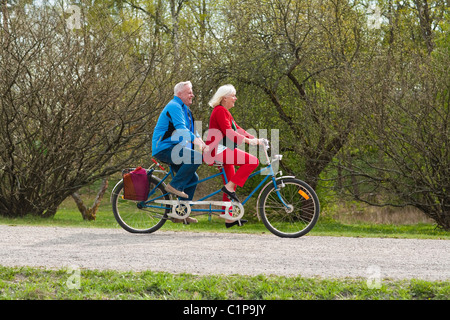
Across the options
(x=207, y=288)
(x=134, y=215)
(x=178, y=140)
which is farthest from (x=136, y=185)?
(x=207, y=288)

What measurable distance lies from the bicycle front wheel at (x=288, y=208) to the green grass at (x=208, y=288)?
240 cm

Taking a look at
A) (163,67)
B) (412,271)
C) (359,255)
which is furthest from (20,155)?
(412,271)

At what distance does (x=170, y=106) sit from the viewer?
22.7 ft

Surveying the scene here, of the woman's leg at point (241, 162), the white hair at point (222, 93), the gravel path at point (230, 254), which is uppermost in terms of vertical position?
the white hair at point (222, 93)

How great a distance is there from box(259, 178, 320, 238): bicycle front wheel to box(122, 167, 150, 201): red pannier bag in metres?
1.58

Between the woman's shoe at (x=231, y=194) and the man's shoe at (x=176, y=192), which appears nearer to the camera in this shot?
the woman's shoe at (x=231, y=194)

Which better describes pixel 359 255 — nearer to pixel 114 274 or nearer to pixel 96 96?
pixel 114 274

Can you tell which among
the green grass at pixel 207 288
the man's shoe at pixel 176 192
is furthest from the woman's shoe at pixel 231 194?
the green grass at pixel 207 288

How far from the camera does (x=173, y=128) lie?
6973 mm

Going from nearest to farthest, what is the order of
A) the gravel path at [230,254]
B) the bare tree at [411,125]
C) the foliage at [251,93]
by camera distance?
the gravel path at [230,254] → the bare tree at [411,125] → the foliage at [251,93]

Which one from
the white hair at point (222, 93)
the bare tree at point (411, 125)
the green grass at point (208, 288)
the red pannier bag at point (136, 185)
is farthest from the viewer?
the bare tree at point (411, 125)

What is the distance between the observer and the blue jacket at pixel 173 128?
6824 millimetres

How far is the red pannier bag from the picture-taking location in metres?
7.41

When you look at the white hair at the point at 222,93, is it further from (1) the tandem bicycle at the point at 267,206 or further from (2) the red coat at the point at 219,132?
(1) the tandem bicycle at the point at 267,206
